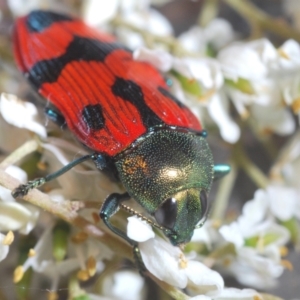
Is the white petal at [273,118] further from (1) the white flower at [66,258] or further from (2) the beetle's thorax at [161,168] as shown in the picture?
(1) the white flower at [66,258]

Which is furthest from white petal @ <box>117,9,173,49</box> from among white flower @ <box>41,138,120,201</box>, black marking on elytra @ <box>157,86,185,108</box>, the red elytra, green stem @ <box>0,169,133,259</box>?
green stem @ <box>0,169,133,259</box>

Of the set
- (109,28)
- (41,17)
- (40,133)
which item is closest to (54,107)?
(40,133)

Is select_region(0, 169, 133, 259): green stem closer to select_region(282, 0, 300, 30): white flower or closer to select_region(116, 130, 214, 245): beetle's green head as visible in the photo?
select_region(116, 130, 214, 245): beetle's green head

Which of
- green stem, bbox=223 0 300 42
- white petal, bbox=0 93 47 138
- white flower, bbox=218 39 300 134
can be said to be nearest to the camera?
white petal, bbox=0 93 47 138

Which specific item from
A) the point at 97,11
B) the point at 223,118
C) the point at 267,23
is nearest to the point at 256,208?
the point at 223,118

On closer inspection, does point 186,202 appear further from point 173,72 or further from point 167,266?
point 173,72
